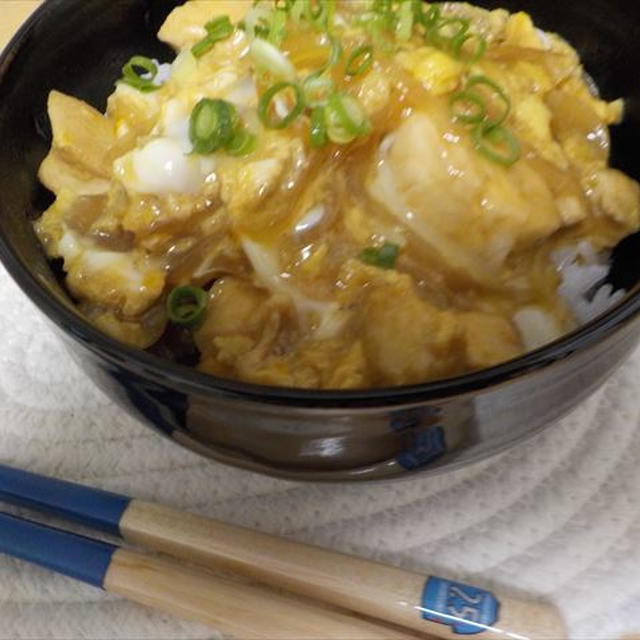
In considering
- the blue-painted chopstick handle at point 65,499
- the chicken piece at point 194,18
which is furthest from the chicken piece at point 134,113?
the blue-painted chopstick handle at point 65,499

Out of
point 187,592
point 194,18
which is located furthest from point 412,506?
point 194,18

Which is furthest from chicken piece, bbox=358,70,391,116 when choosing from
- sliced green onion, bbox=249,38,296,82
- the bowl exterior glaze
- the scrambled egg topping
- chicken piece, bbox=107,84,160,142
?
the bowl exterior glaze

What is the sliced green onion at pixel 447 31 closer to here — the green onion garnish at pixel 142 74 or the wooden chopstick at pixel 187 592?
the green onion garnish at pixel 142 74

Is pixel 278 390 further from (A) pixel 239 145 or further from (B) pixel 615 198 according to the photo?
(B) pixel 615 198

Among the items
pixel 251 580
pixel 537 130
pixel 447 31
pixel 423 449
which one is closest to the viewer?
pixel 423 449

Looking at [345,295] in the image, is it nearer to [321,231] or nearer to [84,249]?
[321,231]
